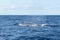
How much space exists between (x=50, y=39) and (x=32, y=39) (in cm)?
292

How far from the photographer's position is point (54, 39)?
121 feet

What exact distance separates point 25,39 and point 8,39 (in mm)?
2730

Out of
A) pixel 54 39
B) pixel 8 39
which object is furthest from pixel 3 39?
pixel 54 39

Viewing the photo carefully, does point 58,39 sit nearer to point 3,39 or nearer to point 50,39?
point 50,39

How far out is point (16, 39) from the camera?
3703cm

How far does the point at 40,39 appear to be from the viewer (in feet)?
119

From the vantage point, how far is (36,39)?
36.5m

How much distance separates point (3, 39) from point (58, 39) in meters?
8.79

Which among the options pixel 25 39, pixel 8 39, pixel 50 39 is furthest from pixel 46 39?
pixel 8 39

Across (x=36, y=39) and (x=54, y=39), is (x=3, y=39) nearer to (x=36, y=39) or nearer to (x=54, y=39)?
(x=36, y=39)

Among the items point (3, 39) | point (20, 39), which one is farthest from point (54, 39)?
point (3, 39)

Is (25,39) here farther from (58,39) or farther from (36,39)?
(58,39)

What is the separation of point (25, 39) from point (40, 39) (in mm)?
2417

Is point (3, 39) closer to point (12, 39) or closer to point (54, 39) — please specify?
point (12, 39)
